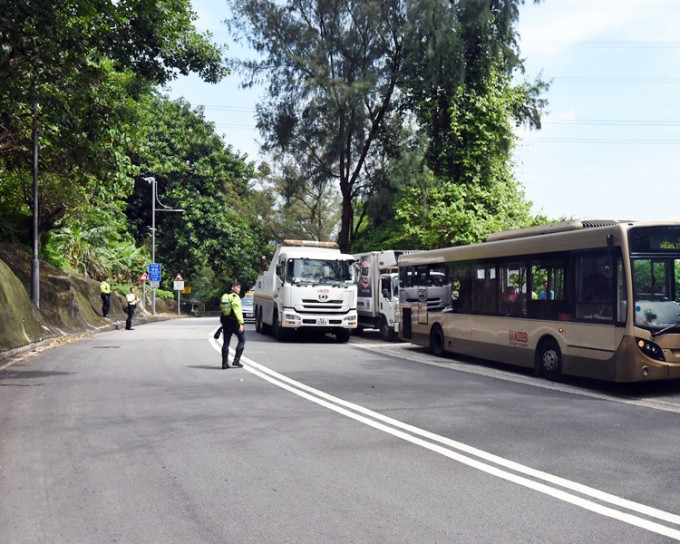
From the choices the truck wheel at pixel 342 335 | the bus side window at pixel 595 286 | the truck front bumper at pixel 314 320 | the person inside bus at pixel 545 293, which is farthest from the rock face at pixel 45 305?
the bus side window at pixel 595 286

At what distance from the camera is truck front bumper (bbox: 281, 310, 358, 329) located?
22781 mm

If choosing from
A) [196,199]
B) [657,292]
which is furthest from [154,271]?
[657,292]

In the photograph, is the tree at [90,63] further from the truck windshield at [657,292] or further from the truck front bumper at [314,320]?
the truck windshield at [657,292]

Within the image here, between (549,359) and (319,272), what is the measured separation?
10.2 m

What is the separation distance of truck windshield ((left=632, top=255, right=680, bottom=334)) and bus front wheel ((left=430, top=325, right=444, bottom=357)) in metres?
7.41

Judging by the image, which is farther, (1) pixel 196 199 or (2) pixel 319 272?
(1) pixel 196 199

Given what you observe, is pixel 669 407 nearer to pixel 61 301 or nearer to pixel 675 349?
pixel 675 349

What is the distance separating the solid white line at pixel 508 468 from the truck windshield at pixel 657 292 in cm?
490

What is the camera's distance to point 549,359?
1411 centimetres

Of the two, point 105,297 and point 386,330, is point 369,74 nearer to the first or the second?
point 386,330

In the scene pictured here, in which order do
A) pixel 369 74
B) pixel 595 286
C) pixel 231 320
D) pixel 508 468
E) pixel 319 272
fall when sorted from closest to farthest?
pixel 508 468, pixel 595 286, pixel 231 320, pixel 319 272, pixel 369 74

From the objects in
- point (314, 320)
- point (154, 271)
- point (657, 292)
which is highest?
point (154, 271)

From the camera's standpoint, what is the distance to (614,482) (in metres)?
6.26

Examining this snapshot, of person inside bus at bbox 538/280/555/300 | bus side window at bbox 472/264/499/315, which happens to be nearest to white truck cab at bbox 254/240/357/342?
bus side window at bbox 472/264/499/315
